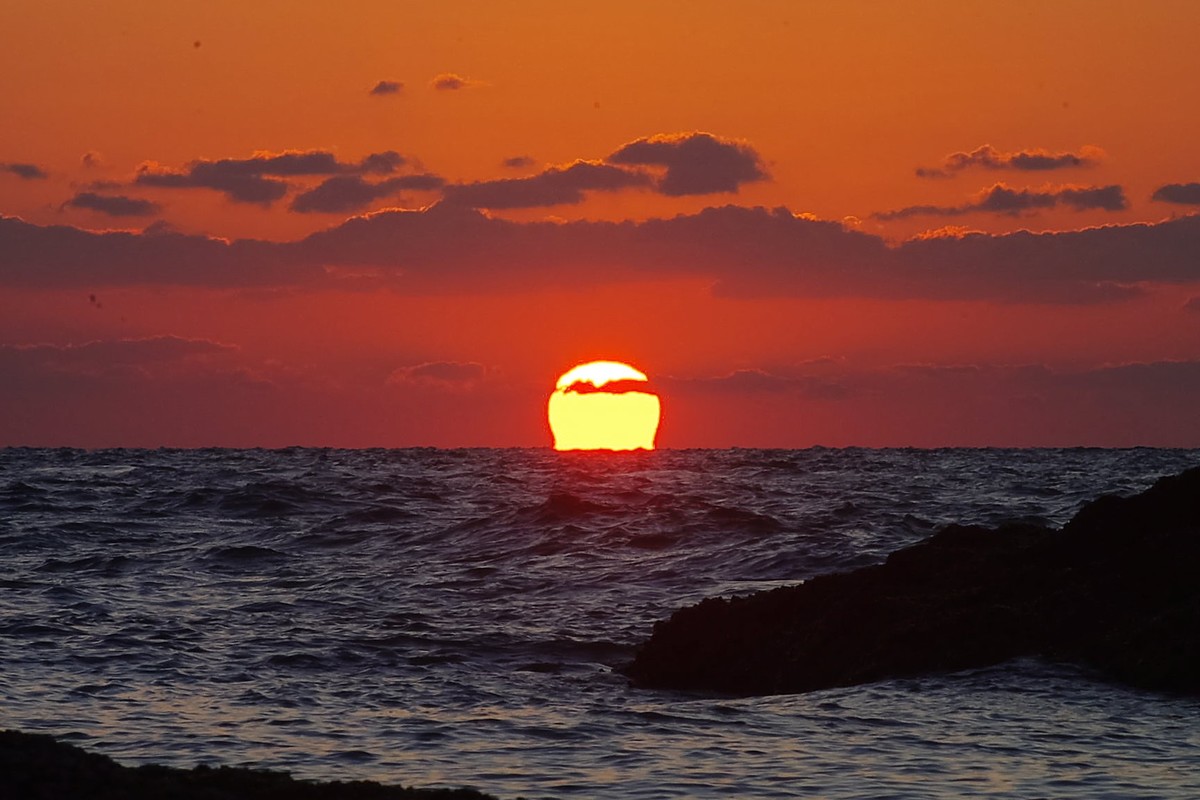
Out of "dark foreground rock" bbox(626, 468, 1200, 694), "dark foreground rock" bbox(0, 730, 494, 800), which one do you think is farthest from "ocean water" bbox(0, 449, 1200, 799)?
"dark foreground rock" bbox(0, 730, 494, 800)

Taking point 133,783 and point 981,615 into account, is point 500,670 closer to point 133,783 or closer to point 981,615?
point 981,615

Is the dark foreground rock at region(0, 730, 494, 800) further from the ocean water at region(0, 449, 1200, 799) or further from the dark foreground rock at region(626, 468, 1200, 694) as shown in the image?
the dark foreground rock at region(626, 468, 1200, 694)

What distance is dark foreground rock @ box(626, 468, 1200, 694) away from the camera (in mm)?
13461

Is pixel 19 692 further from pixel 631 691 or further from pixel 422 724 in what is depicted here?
pixel 631 691

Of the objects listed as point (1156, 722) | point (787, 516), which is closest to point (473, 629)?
point (1156, 722)

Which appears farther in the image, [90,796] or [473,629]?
[473,629]

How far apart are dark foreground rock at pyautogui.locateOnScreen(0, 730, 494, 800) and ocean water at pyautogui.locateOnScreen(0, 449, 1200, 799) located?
204cm

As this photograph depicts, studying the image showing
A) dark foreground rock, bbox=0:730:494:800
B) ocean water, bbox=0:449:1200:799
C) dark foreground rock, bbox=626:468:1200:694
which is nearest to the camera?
dark foreground rock, bbox=0:730:494:800

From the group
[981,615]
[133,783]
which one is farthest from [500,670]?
[133,783]

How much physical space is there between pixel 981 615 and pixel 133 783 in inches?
365

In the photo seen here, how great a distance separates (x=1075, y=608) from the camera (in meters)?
14.1

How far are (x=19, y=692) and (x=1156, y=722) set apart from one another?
10.6 meters

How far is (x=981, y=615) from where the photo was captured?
14453mm

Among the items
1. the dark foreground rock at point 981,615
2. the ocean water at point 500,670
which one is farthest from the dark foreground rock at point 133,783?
the dark foreground rock at point 981,615
